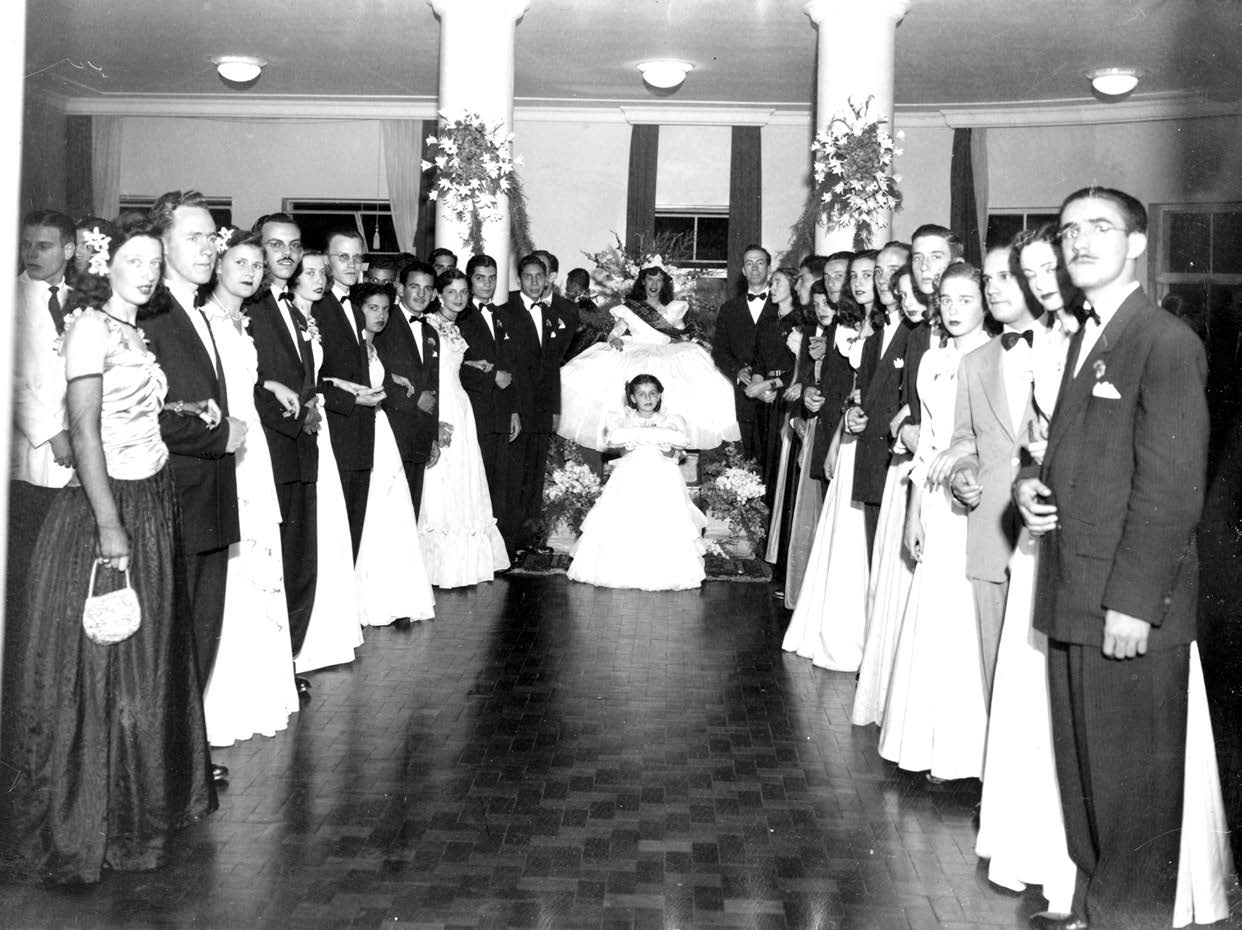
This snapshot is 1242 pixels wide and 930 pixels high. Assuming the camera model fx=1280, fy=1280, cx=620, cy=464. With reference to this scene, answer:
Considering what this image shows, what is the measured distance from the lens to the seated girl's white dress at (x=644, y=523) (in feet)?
25.4

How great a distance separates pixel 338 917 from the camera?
3.15 m

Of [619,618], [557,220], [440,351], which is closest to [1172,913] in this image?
[619,618]

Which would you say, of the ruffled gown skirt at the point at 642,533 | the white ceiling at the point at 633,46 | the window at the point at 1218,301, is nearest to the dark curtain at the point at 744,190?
the white ceiling at the point at 633,46

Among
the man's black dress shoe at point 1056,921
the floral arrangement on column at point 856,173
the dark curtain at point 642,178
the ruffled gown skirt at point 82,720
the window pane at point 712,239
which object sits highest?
the dark curtain at point 642,178

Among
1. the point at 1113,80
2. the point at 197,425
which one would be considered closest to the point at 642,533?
the point at 197,425

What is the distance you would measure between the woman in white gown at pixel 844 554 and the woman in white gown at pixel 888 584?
66 centimetres

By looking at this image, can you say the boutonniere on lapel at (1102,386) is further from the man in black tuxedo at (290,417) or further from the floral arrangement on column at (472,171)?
the floral arrangement on column at (472,171)

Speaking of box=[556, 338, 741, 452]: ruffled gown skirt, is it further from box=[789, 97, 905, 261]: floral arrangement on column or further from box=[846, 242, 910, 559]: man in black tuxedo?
box=[846, 242, 910, 559]: man in black tuxedo

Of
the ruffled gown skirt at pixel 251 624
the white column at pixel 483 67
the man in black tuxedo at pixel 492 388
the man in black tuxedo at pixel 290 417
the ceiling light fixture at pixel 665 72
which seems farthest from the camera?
the ceiling light fixture at pixel 665 72

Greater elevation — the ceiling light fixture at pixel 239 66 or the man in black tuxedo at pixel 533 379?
the ceiling light fixture at pixel 239 66

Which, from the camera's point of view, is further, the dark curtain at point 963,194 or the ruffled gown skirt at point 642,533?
the dark curtain at point 963,194

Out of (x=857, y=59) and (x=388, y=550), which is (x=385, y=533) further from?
(x=857, y=59)

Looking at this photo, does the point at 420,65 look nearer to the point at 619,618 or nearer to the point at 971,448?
the point at 619,618

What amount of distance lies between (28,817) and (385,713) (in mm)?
1844
